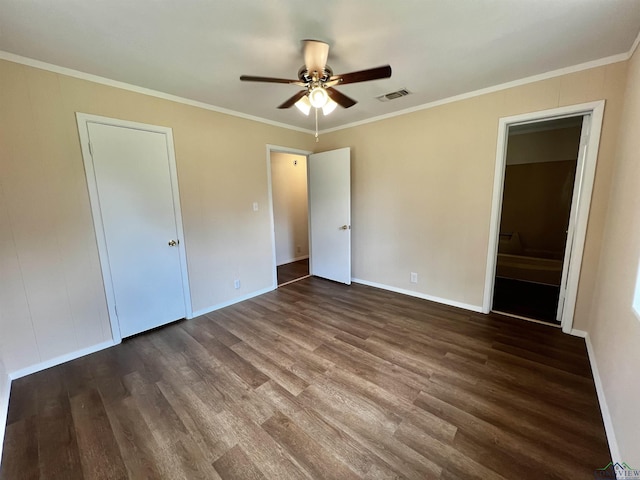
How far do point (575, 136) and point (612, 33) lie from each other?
3.12m

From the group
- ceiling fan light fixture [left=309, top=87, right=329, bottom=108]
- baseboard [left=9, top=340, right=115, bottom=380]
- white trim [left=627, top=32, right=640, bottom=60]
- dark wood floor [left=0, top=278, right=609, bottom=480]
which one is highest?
white trim [left=627, top=32, right=640, bottom=60]

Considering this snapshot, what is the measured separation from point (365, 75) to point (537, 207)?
15.1 feet

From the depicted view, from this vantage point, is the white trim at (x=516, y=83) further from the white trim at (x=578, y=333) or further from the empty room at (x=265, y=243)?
the white trim at (x=578, y=333)

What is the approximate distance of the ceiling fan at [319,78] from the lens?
62.5 inches

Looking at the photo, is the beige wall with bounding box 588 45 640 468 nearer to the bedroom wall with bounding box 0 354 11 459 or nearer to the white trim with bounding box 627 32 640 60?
the white trim with bounding box 627 32 640 60

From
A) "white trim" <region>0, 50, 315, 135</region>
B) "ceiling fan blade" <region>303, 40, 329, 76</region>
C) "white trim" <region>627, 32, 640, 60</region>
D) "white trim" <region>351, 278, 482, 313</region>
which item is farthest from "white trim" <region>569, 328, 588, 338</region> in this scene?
"white trim" <region>0, 50, 315, 135</region>

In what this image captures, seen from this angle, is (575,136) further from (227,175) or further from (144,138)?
(144,138)

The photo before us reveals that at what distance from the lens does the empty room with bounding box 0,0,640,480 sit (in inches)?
55.2

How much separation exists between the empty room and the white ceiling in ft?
0.06

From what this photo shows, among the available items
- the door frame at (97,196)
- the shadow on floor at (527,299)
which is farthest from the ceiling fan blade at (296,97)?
the shadow on floor at (527,299)

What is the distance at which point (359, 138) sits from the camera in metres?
3.65

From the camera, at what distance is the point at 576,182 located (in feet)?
7.77

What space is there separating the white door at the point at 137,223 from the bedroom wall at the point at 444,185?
250cm

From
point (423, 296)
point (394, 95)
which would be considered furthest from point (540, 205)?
point (394, 95)
